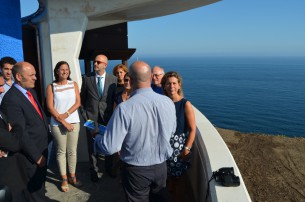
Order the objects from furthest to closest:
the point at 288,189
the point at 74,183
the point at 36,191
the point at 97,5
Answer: the point at 288,189 → the point at 97,5 → the point at 74,183 → the point at 36,191

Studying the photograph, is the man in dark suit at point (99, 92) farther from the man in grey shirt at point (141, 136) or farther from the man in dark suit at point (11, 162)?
the man in grey shirt at point (141, 136)

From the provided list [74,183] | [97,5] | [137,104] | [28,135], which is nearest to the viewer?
[137,104]

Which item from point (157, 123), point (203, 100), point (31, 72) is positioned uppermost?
point (31, 72)

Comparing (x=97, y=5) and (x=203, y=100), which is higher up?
(x=97, y=5)

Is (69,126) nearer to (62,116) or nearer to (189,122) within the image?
(62,116)

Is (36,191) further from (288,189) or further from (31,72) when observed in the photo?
(288,189)

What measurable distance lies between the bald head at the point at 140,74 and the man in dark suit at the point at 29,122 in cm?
141

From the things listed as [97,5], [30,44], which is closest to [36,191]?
[97,5]

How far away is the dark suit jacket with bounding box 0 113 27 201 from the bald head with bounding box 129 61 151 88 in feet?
4.57

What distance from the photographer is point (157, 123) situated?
265cm

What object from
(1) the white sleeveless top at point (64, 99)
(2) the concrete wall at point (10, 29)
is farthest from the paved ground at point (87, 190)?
(2) the concrete wall at point (10, 29)

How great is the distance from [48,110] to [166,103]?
2310 millimetres

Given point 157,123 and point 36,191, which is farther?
point 36,191

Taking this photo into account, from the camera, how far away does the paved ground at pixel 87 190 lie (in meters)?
4.19
